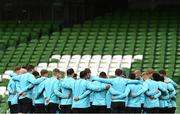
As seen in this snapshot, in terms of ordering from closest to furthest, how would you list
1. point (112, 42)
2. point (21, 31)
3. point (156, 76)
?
point (156, 76), point (112, 42), point (21, 31)

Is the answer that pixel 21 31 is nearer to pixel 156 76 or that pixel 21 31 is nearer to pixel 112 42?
pixel 112 42

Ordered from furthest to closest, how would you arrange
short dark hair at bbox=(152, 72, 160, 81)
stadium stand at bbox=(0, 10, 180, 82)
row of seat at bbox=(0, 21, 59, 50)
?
1. row of seat at bbox=(0, 21, 59, 50)
2. stadium stand at bbox=(0, 10, 180, 82)
3. short dark hair at bbox=(152, 72, 160, 81)

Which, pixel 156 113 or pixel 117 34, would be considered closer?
pixel 156 113

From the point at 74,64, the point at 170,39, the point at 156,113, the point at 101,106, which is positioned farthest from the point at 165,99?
the point at 170,39

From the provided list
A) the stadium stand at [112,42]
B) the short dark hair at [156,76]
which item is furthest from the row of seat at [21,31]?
the short dark hair at [156,76]

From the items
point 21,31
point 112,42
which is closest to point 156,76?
point 112,42

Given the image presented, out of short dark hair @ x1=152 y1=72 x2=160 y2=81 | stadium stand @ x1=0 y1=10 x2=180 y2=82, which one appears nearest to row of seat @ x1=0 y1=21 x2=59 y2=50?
stadium stand @ x1=0 y1=10 x2=180 y2=82

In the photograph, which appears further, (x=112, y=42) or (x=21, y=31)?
(x=21, y=31)

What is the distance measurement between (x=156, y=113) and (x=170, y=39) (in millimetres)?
11372

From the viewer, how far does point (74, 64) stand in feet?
83.1

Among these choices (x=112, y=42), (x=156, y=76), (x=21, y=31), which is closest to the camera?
(x=156, y=76)

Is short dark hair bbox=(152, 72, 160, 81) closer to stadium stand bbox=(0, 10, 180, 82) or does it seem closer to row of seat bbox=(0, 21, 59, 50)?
stadium stand bbox=(0, 10, 180, 82)

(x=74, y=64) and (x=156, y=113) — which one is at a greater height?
(x=156, y=113)

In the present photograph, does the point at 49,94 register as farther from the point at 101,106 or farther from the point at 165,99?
the point at 165,99
